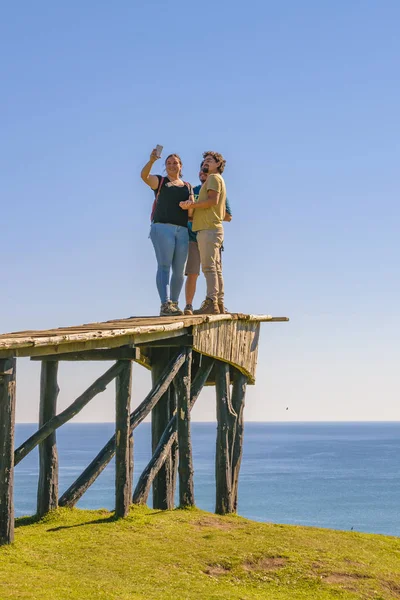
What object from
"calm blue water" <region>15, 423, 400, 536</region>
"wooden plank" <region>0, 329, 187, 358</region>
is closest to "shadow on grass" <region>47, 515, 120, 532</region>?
"wooden plank" <region>0, 329, 187, 358</region>

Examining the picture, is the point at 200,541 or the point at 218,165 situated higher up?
the point at 218,165

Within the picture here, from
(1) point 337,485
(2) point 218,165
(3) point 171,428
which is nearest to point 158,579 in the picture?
(3) point 171,428

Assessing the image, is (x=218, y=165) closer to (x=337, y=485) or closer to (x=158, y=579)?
(x=158, y=579)

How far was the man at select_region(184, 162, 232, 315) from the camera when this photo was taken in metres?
14.9

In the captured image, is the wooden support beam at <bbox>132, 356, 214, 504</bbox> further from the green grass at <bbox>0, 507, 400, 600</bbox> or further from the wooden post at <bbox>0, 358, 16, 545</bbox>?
the wooden post at <bbox>0, 358, 16, 545</bbox>

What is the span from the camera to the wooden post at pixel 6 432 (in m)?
9.44

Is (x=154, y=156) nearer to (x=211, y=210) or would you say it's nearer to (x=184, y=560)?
(x=211, y=210)

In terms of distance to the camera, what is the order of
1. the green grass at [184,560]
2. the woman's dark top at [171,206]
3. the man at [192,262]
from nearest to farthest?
the green grass at [184,560] → the woman's dark top at [171,206] → the man at [192,262]

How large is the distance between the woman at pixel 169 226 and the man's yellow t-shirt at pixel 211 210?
24 centimetres

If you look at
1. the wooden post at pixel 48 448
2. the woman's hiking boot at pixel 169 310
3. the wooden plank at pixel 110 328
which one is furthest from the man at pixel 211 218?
the wooden post at pixel 48 448

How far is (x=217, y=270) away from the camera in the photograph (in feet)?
48.1

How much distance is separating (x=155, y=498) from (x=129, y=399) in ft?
11.3

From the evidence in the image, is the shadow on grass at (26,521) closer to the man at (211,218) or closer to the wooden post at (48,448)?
the wooden post at (48,448)

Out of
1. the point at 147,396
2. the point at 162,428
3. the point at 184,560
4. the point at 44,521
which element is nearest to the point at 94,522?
the point at 44,521
